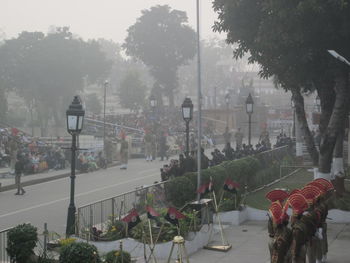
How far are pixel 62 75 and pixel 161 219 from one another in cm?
5550

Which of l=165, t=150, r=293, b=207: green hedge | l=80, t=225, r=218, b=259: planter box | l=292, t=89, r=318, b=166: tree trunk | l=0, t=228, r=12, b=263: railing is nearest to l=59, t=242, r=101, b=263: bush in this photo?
l=0, t=228, r=12, b=263: railing

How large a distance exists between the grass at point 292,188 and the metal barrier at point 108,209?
462cm

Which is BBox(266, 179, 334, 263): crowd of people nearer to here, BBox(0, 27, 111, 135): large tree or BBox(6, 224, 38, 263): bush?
BBox(6, 224, 38, 263): bush

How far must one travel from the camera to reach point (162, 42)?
262 feet

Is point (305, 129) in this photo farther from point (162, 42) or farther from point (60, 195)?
point (162, 42)

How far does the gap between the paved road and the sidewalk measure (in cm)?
502

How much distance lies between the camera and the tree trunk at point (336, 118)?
19.7 meters

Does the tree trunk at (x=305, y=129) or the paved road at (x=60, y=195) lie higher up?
the tree trunk at (x=305, y=129)

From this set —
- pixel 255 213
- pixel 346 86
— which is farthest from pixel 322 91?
pixel 255 213

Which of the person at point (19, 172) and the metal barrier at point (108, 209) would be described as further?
the person at point (19, 172)

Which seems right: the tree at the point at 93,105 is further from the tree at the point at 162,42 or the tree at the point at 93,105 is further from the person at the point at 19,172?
the person at the point at 19,172

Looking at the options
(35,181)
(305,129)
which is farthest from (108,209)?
(35,181)

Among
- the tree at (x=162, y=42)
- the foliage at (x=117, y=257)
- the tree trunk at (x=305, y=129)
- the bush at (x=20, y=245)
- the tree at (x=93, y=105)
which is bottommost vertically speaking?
the foliage at (x=117, y=257)

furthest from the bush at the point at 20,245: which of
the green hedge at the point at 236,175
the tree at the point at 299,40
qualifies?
the tree at the point at 299,40
